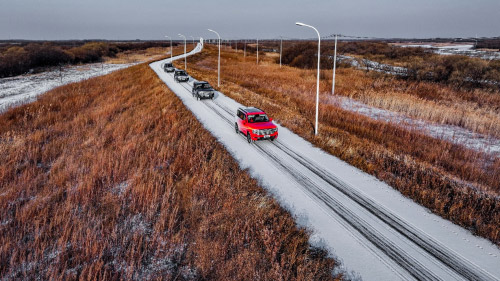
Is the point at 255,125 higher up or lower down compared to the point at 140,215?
higher up

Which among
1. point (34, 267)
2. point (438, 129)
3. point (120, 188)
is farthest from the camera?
point (438, 129)

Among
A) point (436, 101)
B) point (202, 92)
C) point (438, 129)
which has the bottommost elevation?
point (438, 129)

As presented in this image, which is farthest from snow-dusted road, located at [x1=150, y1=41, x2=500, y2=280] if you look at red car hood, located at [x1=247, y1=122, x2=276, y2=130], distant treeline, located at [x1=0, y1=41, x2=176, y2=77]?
distant treeline, located at [x1=0, y1=41, x2=176, y2=77]

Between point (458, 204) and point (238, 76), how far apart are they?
130 ft

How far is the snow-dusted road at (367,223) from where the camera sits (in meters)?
6.23

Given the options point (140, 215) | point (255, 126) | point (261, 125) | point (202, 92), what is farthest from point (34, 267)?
point (202, 92)

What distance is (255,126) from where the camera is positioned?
1402 cm

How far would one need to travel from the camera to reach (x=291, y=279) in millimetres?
5660

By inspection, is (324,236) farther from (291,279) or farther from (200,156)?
(200,156)

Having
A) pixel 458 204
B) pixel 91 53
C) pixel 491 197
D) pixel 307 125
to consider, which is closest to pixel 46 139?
pixel 307 125

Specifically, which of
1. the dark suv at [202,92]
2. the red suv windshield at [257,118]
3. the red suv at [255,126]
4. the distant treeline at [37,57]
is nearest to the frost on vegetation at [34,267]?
the red suv at [255,126]

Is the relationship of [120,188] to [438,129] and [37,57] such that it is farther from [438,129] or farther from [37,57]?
[37,57]

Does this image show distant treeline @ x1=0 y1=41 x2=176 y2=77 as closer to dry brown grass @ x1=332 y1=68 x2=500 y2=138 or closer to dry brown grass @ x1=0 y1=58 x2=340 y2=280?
dry brown grass @ x1=0 y1=58 x2=340 y2=280

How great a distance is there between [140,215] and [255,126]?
7513mm
